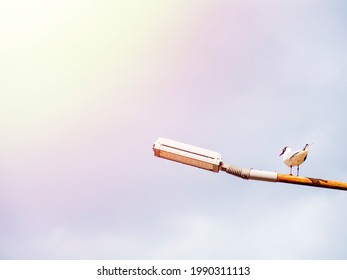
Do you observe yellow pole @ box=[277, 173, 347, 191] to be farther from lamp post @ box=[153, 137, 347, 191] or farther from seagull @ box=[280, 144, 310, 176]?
seagull @ box=[280, 144, 310, 176]

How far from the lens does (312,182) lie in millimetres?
6109

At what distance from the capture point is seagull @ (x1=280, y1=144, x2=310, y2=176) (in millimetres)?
8922

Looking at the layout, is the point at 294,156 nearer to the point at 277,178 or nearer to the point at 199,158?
the point at 277,178

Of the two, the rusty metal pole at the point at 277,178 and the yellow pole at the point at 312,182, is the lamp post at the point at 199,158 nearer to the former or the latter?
the rusty metal pole at the point at 277,178

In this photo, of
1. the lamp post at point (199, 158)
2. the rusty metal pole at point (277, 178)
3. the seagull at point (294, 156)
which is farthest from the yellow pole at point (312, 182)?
the seagull at point (294, 156)

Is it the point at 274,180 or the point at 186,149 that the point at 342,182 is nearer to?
the point at 274,180

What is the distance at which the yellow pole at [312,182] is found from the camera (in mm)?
6102

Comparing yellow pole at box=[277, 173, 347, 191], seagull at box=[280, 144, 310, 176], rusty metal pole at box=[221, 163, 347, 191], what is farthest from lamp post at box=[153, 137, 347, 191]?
seagull at box=[280, 144, 310, 176]

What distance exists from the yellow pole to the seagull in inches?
105

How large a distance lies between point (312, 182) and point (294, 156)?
2.96 m

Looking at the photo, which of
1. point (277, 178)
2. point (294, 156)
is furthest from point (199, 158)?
point (294, 156)

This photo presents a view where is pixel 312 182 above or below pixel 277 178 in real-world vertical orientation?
below

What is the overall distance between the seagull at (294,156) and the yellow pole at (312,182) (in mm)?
2679
